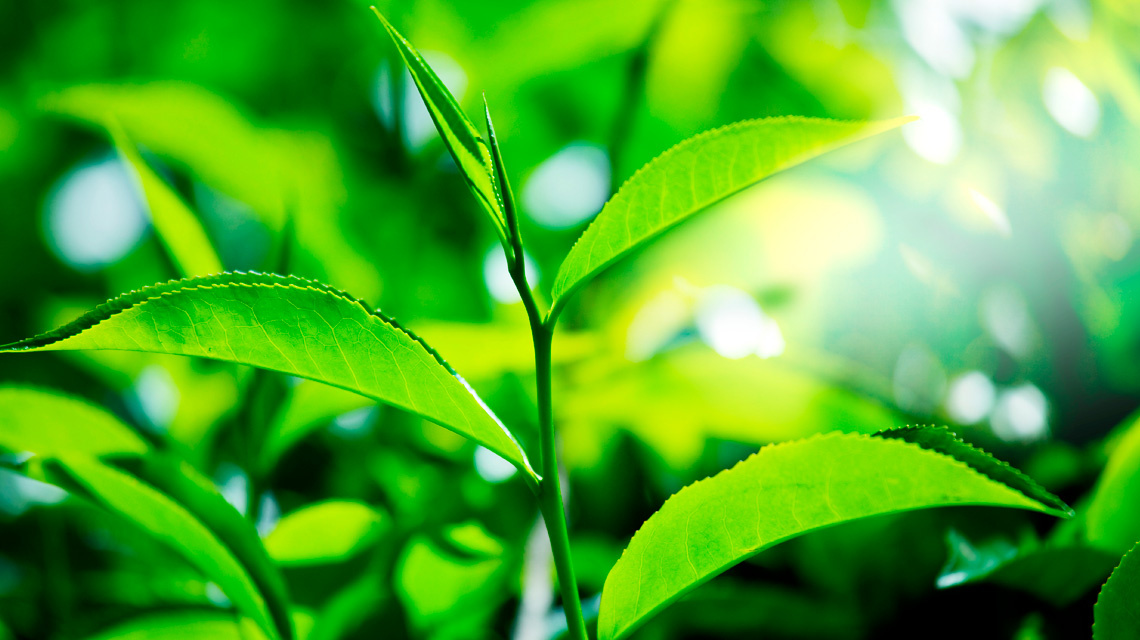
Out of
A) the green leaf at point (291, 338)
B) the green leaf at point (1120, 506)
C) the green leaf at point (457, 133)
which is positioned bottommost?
the green leaf at point (1120, 506)

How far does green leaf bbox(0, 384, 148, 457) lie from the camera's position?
0.48 m

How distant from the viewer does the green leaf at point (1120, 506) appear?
1.48 ft

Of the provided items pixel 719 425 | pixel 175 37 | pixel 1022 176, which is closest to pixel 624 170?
pixel 719 425

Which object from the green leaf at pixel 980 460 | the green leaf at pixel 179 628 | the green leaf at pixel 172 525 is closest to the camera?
the green leaf at pixel 980 460

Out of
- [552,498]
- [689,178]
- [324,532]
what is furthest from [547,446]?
[324,532]

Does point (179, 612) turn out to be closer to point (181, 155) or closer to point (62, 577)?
point (62, 577)

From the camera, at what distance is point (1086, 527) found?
19.0 inches

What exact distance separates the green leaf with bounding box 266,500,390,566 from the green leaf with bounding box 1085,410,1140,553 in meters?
0.54

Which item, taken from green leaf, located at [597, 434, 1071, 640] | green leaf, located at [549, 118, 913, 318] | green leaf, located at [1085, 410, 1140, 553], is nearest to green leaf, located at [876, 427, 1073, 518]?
green leaf, located at [597, 434, 1071, 640]

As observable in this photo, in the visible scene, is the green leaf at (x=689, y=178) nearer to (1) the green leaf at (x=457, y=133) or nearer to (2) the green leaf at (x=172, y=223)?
(1) the green leaf at (x=457, y=133)

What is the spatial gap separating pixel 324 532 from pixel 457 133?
43 centimetres

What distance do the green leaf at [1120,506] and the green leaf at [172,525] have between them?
0.55 meters

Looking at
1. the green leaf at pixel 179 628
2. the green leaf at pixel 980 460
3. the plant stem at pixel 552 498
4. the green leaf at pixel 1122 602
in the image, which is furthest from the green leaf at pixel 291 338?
the green leaf at pixel 179 628

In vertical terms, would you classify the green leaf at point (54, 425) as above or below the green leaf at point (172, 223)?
below
